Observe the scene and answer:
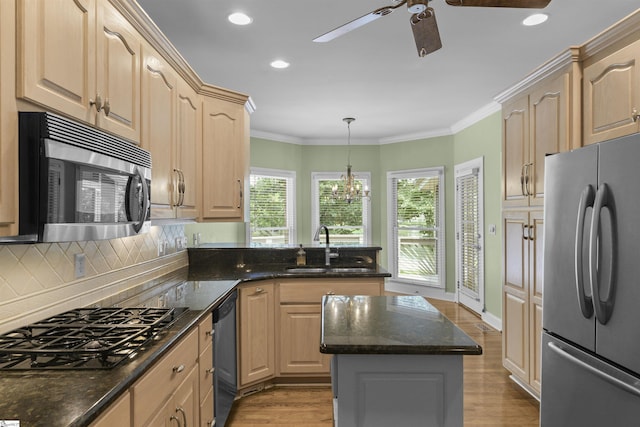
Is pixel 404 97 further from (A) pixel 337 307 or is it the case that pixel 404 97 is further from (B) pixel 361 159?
(A) pixel 337 307

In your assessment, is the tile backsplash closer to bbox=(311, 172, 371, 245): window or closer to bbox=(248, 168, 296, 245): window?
bbox=(248, 168, 296, 245): window

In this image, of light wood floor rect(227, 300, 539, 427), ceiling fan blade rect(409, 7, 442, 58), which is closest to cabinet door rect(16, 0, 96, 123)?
ceiling fan blade rect(409, 7, 442, 58)

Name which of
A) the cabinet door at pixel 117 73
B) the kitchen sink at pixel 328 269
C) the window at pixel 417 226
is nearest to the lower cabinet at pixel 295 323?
the kitchen sink at pixel 328 269

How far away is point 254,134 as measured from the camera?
6.07 metres

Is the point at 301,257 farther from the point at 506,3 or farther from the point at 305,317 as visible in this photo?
the point at 506,3

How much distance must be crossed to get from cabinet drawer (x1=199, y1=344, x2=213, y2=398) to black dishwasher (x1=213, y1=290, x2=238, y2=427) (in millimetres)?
82

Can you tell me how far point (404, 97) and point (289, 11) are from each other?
228cm

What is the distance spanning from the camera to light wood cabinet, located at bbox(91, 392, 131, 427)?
1.02 meters

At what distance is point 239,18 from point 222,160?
1051mm

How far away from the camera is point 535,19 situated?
2.63 meters

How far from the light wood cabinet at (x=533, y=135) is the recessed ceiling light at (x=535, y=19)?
1.31ft

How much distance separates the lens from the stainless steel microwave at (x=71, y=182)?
3.92 ft

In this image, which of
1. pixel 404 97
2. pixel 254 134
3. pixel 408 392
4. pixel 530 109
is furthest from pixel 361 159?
pixel 408 392

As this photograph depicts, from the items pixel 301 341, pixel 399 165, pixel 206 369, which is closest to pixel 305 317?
pixel 301 341
